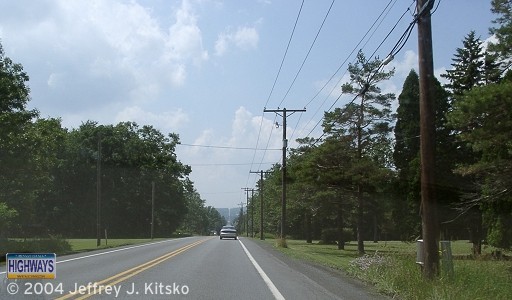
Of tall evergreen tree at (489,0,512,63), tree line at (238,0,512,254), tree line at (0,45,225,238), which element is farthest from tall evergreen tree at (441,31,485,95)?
tree line at (0,45,225,238)

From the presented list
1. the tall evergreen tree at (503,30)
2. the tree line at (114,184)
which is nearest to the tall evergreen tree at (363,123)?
the tall evergreen tree at (503,30)

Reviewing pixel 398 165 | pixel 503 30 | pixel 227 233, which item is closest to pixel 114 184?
pixel 227 233

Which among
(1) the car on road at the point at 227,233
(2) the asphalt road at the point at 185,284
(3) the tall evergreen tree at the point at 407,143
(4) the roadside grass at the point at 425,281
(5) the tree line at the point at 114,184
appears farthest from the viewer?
(5) the tree line at the point at 114,184

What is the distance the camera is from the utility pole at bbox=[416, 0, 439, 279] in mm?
13594

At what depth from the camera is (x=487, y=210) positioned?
97.8 ft

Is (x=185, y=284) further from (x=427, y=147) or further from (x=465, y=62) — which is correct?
(x=465, y=62)

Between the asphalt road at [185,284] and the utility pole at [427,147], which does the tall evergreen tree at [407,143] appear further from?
the utility pole at [427,147]

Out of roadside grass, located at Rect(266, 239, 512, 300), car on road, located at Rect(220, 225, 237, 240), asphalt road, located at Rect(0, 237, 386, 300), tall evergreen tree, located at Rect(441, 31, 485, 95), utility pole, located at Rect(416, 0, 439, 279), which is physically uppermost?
tall evergreen tree, located at Rect(441, 31, 485, 95)

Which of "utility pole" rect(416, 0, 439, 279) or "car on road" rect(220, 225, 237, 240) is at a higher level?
"utility pole" rect(416, 0, 439, 279)

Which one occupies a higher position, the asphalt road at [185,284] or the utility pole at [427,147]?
the utility pole at [427,147]

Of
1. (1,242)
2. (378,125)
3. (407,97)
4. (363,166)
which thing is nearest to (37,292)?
(1,242)

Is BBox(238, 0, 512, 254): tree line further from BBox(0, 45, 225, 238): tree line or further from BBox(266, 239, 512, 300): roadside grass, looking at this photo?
BBox(0, 45, 225, 238): tree line

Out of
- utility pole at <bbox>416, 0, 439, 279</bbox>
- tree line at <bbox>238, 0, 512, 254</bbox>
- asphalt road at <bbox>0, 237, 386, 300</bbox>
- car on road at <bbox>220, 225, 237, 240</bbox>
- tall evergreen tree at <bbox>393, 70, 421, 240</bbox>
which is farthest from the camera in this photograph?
car on road at <bbox>220, 225, 237, 240</bbox>

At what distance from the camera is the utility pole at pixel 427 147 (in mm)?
13594
